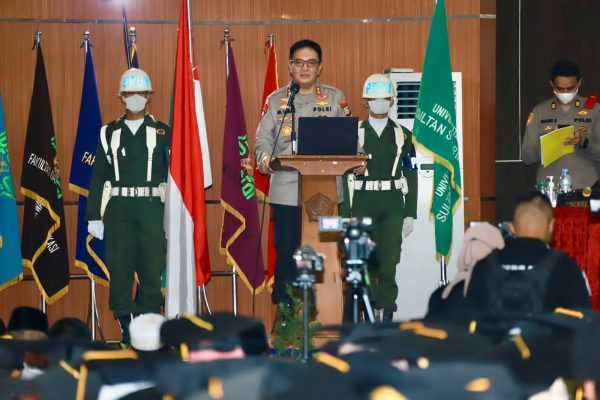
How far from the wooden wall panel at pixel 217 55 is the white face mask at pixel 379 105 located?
1206 mm

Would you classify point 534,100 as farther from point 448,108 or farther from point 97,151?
point 97,151

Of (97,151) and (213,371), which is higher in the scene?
(97,151)

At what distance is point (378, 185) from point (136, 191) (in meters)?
1.62

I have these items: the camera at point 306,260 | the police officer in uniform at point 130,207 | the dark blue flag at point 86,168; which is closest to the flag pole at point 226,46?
the dark blue flag at point 86,168

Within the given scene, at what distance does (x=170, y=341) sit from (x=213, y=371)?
0.46 metres

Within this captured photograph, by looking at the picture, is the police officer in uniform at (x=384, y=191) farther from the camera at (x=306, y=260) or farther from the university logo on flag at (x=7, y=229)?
the camera at (x=306, y=260)

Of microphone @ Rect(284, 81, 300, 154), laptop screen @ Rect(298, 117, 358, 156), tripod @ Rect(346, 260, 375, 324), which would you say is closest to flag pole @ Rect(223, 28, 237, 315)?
microphone @ Rect(284, 81, 300, 154)

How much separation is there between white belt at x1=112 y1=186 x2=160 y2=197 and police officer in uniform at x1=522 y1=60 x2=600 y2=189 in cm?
258

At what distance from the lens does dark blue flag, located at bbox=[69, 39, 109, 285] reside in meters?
8.16

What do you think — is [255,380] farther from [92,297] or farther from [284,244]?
[92,297]

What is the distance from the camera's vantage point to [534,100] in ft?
29.6

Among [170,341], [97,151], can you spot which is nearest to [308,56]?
[97,151]

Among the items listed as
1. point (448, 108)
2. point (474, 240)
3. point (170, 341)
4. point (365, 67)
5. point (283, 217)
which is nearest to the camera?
point (170, 341)

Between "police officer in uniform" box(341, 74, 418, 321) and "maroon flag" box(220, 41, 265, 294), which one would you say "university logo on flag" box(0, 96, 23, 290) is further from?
"police officer in uniform" box(341, 74, 418, 321)
